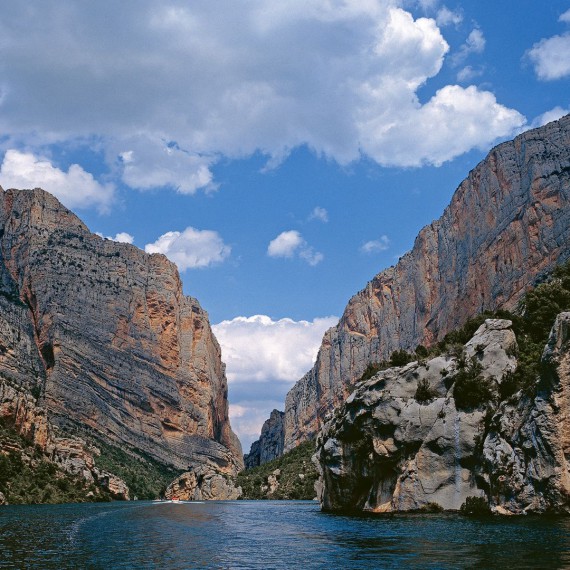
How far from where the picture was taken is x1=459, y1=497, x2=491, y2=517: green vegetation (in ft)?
161

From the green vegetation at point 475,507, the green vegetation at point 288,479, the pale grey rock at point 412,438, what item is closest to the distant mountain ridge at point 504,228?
the green vegetation at point 288,479

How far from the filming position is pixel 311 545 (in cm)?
3578

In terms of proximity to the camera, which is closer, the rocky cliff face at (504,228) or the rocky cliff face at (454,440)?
the rocky cliff face at (454,440)

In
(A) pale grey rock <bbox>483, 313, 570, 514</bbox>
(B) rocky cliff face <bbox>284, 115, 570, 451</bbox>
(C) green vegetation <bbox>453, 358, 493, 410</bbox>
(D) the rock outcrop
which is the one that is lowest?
(D) the rock outcrop

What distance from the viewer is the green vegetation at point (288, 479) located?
5546 inches

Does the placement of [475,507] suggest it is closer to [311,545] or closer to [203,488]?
[311,545]

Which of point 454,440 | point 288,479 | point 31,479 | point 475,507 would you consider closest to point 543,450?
point 475,507

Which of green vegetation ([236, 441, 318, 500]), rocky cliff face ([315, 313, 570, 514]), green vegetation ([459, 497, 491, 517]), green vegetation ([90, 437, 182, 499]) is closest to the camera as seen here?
rocky cliff face ([315, 313, 570, 514])

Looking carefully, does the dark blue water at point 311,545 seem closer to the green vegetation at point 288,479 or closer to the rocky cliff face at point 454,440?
the rocky cliff face at point 454,440

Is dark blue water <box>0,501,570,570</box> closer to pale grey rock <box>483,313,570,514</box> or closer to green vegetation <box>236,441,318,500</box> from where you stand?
pale grey rock <box>483,313,570,514</box>

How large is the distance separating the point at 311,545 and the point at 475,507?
767 inches

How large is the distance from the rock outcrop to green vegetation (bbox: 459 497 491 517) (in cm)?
11820

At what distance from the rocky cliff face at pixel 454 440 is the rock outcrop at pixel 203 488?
98.2 metres

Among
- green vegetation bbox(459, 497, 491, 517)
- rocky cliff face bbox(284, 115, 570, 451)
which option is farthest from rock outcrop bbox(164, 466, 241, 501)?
Answer: green vegetation bbox(459, 497, 491, 517)
